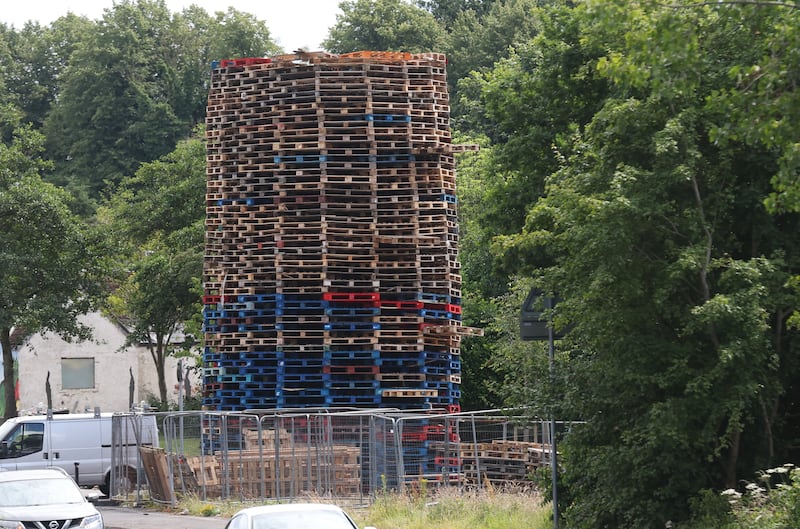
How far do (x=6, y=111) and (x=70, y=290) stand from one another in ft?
106

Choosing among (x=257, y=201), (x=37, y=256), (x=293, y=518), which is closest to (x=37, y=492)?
(x=293, y=518)

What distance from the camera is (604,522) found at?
1581cm

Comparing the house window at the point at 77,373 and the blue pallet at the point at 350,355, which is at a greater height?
the blue pallet at the point at 350,355

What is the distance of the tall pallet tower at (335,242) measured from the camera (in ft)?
86.4

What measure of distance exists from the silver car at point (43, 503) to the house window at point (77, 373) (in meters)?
41.1

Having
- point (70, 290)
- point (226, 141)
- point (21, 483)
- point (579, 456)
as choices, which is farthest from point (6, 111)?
point (579, 456)

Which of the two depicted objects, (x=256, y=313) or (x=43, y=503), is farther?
(x=256, y=313)

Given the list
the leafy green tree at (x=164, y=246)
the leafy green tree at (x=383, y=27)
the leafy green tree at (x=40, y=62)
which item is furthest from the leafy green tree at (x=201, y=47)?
the leafy green tree at (x=164, y=246)

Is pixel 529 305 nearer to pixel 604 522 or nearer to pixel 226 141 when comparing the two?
pixel 604 522

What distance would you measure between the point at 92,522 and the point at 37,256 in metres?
24.3

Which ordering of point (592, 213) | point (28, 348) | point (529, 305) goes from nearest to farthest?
point (592, 213) → point (529, 305) → point (28, 348)

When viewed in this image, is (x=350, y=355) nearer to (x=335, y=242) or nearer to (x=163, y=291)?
(x=335, y=242)

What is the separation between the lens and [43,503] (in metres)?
18.3

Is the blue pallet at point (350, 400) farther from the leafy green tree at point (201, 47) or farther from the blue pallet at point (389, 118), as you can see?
the leafy green tree at point (201, 47)
